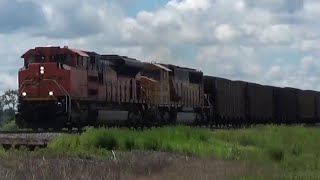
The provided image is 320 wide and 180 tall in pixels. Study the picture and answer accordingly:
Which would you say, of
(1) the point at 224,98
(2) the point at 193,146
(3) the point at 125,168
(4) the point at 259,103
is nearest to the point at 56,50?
(2) the point at 193,146

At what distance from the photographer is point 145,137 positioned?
18.7m

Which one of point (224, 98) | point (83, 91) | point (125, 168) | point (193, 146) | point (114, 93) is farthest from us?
point (224, 98)

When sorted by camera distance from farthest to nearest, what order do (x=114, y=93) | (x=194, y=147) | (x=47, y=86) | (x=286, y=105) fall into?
(x=286, y=105), (x=114, y=93), (x=47, y=86), (x=194, y=147)

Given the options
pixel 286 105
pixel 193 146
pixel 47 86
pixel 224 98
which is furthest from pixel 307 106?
pixel 193 146

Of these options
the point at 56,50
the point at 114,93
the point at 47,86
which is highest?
the point at 56,50

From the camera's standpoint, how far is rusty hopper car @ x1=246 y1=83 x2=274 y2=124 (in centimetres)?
4506

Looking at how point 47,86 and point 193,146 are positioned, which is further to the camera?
point 47,86

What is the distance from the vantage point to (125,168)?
1225cm

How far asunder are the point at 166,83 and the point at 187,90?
3156 mm

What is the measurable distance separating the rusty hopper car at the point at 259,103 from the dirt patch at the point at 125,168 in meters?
30.6

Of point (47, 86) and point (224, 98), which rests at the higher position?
point (47, 86)

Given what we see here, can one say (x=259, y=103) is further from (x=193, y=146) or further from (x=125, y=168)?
(x=125, y=168)

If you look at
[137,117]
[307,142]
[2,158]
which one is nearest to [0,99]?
[137,117]

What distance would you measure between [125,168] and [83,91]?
13.7 m
